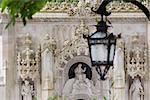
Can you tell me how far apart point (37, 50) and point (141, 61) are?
8.31ft

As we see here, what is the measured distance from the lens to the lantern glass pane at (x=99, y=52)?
5.88 m

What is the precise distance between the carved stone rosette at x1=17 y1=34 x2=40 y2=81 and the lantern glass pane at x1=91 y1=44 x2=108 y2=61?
939 cm

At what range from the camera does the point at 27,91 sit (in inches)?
610

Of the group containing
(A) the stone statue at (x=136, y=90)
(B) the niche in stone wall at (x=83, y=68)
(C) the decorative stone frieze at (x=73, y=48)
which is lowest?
(A) the stone statue at (x=136, y=90)

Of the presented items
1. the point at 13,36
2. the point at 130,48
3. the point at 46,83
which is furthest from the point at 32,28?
the point at 130,48

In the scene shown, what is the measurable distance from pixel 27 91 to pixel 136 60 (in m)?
2.73

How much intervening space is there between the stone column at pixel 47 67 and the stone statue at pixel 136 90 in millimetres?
1955

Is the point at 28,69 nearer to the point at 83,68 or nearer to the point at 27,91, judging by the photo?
the point at 27,91

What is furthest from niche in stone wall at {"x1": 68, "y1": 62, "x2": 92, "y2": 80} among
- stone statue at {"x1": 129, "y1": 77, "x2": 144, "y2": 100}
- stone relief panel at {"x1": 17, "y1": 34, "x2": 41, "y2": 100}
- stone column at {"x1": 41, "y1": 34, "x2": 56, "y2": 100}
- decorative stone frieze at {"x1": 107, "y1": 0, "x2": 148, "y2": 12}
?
decorative stone frieze at {"x1": 107, "y1": 0, "x2": 148, "y2": 12}

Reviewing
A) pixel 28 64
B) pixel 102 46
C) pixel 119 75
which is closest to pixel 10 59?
pixel 28 64

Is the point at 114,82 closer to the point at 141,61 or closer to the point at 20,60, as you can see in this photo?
the point at 141,61

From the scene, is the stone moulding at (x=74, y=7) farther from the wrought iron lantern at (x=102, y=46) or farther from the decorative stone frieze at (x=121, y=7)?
the wrought iron lantern at (x=102, y=46)

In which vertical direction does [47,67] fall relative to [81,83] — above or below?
above

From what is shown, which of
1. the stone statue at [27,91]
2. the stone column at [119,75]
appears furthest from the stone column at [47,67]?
the stone column at [119,75]
